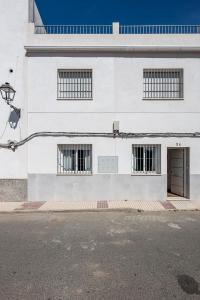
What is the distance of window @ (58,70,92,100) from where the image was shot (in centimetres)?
871

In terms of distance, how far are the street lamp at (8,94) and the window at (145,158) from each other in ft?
16.7

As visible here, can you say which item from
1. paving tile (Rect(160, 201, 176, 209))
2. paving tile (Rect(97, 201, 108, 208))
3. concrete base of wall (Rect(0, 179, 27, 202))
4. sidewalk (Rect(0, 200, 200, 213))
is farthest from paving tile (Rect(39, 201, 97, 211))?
paving tile (Rect(160, 201, 176, 209))

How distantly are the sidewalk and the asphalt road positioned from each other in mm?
810

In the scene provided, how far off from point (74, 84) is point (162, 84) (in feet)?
12.4

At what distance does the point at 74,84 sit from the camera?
8.75 meters

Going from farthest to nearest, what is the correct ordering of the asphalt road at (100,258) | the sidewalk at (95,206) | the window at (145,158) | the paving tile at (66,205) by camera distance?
1. the window at (145,158)
2. the paving tile at (66,205)
3. the sidewalk at (95,206)
4. the asphalt road at (100,258)

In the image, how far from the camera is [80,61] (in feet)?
28.1

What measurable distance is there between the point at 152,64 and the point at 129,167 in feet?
14.5

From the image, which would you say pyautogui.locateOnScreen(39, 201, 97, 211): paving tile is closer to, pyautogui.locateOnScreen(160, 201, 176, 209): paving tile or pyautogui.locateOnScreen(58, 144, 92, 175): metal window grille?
pyautogui.locateOnScreen(58, 144, 92, 175): metal window grille

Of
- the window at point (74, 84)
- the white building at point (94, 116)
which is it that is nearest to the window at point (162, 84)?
the white building at point (94, 116)

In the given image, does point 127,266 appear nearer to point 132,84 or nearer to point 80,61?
point 132,84

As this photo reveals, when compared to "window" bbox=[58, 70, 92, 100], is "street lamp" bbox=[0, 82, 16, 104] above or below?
below

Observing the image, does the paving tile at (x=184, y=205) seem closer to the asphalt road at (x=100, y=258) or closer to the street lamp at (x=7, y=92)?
the asphalt road at (x=100, y=258)

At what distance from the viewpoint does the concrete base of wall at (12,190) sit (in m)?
8.45
